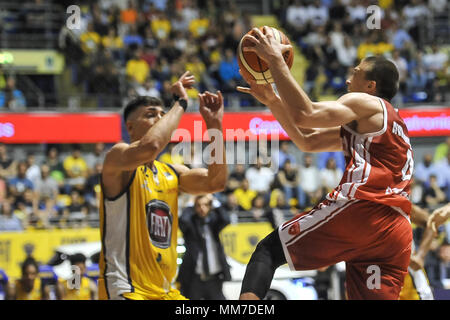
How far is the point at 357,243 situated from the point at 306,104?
2.85ft

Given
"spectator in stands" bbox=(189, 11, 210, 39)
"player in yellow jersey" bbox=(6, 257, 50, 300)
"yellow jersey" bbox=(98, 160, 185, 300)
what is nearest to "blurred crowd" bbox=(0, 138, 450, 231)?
"player in yellow jersey" bbox=(6, 257, 50, 300)

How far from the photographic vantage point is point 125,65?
51.3 ft

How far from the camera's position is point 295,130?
182 inches

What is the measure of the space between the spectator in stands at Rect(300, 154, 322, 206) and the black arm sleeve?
864 cm

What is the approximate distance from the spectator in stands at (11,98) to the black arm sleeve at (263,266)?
11049 mm

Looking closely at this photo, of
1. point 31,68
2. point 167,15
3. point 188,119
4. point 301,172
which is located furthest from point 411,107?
point 31,68

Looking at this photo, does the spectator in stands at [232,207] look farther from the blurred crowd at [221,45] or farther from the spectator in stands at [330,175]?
the blurred crowd at [221,45]

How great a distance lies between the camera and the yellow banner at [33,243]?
33.6ft

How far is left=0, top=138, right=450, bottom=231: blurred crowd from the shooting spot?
11.6 metres

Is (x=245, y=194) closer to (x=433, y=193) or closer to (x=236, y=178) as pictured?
(x=236, y=178)

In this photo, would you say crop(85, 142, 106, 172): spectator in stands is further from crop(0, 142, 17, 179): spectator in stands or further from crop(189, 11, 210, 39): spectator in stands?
crop(189, 11, 210, 39): spectator in stands

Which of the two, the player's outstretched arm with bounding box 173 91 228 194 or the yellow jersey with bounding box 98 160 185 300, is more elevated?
the player's outstretched arm with bounding box 173 91 228 194

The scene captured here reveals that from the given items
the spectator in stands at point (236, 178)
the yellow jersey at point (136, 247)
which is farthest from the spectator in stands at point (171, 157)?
the yellow jersey at point (136, 247)
